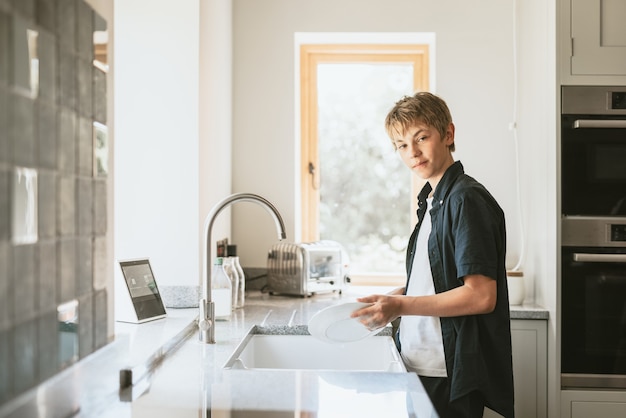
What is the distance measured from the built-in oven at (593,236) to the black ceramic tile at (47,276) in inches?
73.7

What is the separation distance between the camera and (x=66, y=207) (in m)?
1.24

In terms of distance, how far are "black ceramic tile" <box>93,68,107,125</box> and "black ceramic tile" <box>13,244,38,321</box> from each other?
444 mm

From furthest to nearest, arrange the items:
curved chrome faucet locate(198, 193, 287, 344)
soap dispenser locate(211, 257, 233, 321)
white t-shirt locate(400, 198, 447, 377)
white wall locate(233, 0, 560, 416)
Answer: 1. white wall locate(233, 0, 560, 416)
2. soap dispenser locate(211, 257, 233, 321)
3. curved chrome faucet locate(198, 193, 287, 344)
4. white t-shirt locate(400, 198, 447, 377)

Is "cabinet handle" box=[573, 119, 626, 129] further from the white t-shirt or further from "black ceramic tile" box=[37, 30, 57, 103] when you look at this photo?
"black ceramic tile" box=[37, 30, 57, 103]

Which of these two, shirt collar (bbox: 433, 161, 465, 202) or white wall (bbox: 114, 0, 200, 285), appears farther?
white wall (bbox: 114, 0, 200, 285)

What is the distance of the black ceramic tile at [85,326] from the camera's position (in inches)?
51.8

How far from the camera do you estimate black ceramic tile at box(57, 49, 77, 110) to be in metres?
1.20

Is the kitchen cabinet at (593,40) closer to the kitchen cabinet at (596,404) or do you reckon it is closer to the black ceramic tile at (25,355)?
the kitchen cabinet at (596,404)

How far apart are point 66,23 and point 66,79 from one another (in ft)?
0.33

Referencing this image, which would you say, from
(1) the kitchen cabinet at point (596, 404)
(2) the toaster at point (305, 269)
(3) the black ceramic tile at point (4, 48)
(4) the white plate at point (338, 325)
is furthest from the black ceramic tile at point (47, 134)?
(1) the kitchen cabinet at point (596, 404)

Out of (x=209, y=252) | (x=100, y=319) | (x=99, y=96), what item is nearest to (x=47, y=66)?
(x=99, y=96)

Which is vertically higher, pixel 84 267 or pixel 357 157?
pixel 357 157

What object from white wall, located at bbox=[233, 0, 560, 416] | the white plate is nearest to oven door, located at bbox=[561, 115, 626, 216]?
white wall, located at bbox=[233, 0, 560, 416]

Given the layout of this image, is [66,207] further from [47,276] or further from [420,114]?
[420,114]
